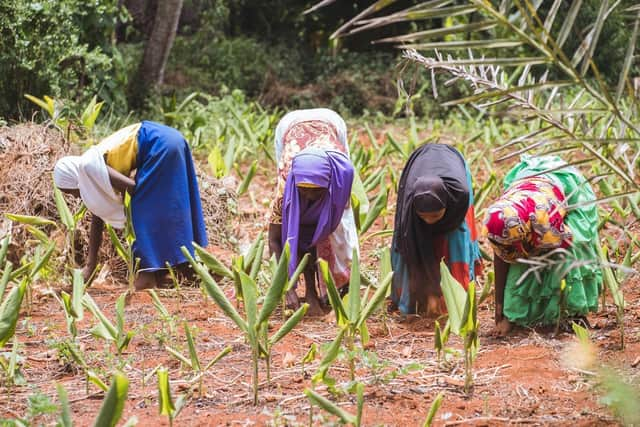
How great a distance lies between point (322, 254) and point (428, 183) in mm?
772

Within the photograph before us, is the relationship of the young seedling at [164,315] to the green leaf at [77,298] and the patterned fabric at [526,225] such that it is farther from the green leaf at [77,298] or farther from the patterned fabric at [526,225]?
the patterned fabric at [526,225]

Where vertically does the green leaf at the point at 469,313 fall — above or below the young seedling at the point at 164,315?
above

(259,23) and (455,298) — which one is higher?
(259,23)

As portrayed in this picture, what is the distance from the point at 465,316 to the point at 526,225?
0.62 meters

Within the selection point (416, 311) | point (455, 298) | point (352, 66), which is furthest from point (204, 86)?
point (455, 298)

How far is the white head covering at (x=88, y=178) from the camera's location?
467 cm

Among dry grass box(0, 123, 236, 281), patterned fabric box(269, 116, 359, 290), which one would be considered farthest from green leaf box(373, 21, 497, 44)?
dry grass box(0, 123, 236, 281)

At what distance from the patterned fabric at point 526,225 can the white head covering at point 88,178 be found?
7.01 feet

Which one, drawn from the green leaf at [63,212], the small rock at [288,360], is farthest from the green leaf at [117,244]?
the small rock at [288,360]

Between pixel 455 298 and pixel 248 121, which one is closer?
pixel 455 298

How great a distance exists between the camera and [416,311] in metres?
4.20

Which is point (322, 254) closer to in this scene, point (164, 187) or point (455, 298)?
point (164, 187)

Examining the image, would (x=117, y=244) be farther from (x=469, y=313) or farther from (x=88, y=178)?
(x=469, y=313)

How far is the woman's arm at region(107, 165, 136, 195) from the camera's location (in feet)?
15.5
